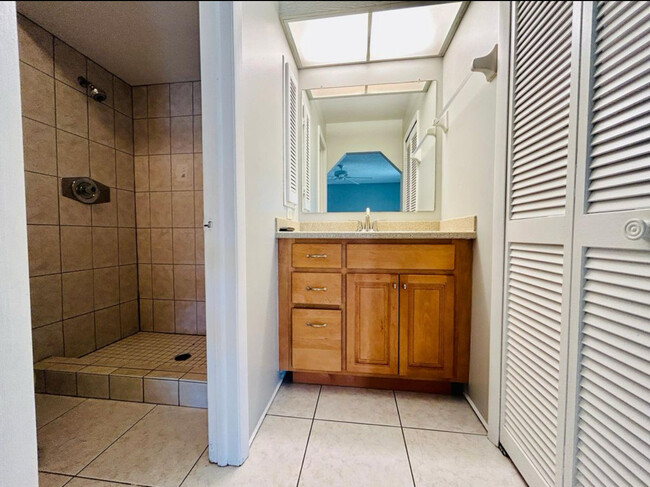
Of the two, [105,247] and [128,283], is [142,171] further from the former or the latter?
[128,283]

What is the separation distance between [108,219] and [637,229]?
Result: 2.50 m

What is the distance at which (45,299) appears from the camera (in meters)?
1.49

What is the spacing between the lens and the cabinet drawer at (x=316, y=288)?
53.0 inches

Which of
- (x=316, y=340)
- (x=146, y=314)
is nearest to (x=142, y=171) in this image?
(x=146, y=314)

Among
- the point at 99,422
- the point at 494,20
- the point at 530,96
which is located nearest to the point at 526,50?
the point at 530,96

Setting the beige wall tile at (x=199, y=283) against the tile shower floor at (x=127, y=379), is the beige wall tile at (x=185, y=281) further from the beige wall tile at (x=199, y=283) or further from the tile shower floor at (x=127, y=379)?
the tile shower floor at (x=127, y=379)

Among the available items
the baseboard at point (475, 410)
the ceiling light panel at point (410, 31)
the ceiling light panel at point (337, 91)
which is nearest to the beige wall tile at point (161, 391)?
the baseboard at point (475, 410)

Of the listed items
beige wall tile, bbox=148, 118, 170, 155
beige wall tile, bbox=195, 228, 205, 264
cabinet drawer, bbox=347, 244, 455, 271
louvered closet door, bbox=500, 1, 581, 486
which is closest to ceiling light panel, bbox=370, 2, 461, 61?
louvered closet door, bbox=500, 1, 581, 486

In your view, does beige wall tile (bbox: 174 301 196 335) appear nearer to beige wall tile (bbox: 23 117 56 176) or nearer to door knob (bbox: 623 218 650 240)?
beige wall tile (bbox: 23 117 56 176)

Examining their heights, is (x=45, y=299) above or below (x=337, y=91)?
below

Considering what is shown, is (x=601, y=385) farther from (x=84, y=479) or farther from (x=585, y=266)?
(x=84, y=479)

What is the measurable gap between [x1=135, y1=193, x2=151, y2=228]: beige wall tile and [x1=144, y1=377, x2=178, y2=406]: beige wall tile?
1.24 metres

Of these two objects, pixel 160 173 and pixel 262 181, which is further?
pixel 160 173

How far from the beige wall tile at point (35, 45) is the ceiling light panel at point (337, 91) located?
1442 millimetres
